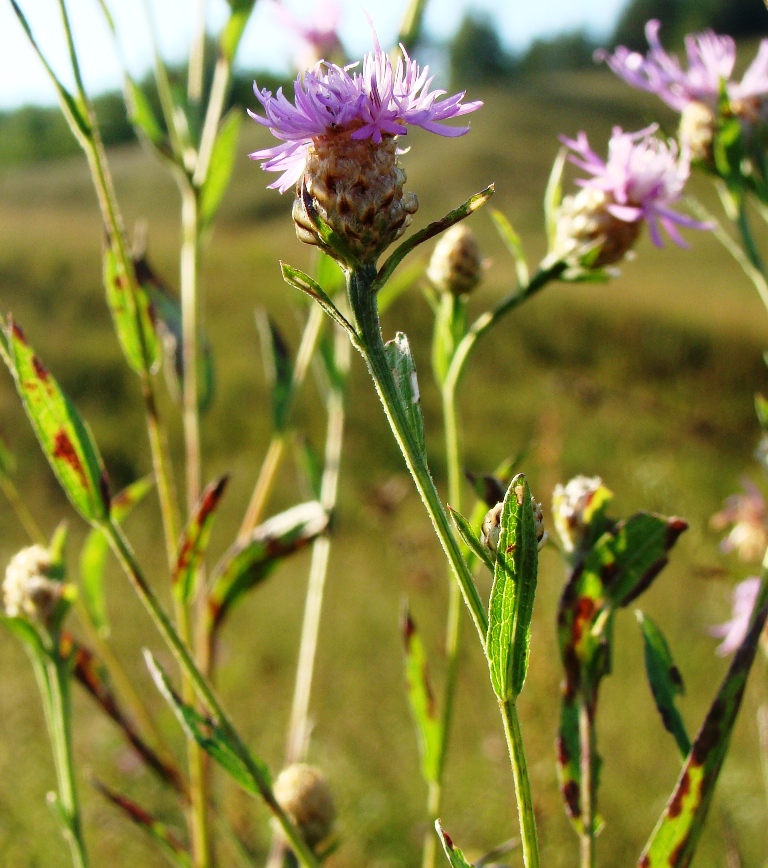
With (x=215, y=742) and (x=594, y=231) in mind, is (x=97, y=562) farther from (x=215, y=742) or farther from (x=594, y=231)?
(x=594, y=231)

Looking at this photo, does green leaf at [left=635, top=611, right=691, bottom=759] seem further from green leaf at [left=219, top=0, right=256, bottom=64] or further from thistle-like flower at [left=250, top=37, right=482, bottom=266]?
green leaf at [left=219, top=0, right=256, bottom=64]

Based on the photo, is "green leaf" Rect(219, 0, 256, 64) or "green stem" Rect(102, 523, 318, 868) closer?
"green stem" Rect(102, 523, 318, 868)

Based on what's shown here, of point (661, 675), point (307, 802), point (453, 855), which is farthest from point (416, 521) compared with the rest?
point (453, 855)

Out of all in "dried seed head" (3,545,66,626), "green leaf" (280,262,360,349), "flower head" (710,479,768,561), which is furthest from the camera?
"flower head" (710,479,768,561)

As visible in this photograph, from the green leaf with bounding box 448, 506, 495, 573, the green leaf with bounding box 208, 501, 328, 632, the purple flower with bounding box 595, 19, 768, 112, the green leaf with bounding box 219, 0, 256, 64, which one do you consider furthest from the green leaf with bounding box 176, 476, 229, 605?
the purple flower with bounding box 595, 19, 768, 112

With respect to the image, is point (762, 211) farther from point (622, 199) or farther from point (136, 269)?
point (136, 269)
